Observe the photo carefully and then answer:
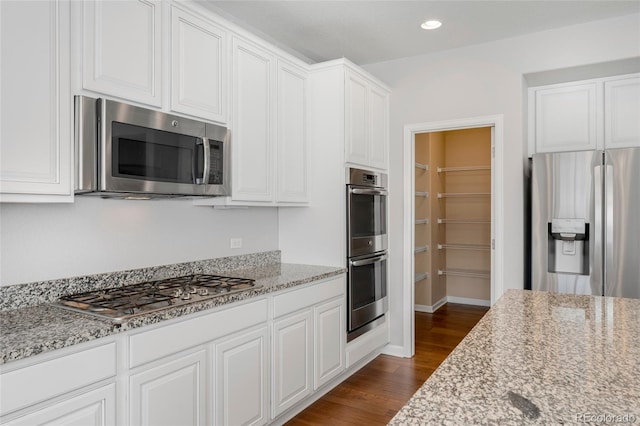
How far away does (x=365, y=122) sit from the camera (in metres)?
3.67

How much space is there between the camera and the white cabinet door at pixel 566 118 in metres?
3.51

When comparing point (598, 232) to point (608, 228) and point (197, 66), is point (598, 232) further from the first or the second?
point (197, 66)

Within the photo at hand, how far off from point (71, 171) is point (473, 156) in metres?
5.20

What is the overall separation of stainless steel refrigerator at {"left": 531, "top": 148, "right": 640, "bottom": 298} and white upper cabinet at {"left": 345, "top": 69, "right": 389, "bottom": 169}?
127 cm

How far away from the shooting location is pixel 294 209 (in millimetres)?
3533

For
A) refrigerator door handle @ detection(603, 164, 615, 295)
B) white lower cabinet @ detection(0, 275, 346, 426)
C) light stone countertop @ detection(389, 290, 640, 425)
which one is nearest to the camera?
light stone countertop @ detection(389, 290, 640, 425)

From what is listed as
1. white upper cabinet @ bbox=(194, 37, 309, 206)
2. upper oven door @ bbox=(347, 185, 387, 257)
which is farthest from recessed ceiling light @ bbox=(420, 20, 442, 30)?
upper oven door @ bbox=(347, 185, 387, 257)

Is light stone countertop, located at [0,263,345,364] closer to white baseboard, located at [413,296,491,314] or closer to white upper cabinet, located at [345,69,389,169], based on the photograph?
white upper cabinet, located at [345,69,389,169]

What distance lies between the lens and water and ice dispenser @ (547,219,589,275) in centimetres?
315

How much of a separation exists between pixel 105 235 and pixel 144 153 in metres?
0.52

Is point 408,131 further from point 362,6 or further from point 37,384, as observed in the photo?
point 37,384

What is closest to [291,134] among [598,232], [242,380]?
[242,380]

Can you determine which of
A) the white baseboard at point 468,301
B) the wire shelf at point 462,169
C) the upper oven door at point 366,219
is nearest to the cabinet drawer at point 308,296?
the upper oven door at point 366,219

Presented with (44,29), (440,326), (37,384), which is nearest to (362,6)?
(44,29)
